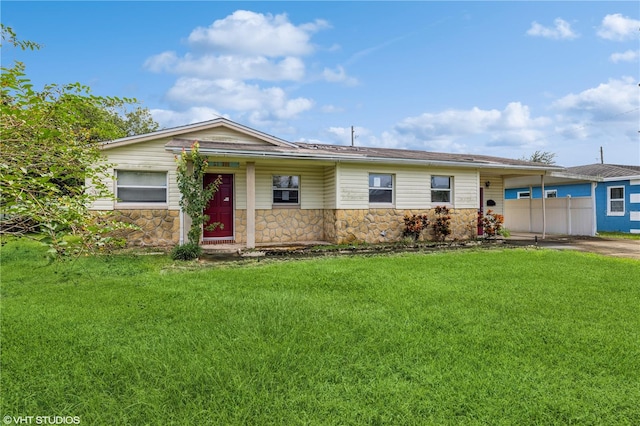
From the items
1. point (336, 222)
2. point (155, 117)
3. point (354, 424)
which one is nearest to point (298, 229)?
point (336, 222)

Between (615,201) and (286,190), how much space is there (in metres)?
16.1

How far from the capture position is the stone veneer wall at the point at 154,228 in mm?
10711

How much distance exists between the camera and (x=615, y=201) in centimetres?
1670

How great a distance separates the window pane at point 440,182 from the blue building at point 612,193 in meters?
6.10

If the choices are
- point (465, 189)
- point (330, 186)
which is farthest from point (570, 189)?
point (330, 186)

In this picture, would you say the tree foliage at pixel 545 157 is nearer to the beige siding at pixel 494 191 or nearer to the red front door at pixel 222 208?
the beige siding at pixel 494 191

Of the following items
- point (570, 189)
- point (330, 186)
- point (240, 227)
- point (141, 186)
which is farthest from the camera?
point (570, 189)

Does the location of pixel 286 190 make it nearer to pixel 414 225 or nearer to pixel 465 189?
pixel 414 225

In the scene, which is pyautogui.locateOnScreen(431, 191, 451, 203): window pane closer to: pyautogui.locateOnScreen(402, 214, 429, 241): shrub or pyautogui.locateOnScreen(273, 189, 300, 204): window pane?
pyautogui.locateOnScreen(402, 214, 429, 241): shrub

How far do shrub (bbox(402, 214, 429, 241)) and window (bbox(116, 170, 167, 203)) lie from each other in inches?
319

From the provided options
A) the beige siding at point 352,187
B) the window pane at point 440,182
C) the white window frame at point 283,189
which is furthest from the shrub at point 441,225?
the white window frame at point 283,189

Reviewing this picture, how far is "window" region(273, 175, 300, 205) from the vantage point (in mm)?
12008

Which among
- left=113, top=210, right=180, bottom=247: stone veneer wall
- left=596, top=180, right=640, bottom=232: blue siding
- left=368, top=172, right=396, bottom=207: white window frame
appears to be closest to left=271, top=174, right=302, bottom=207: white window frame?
left=368, top=172, right=396, bottom=207: white window frame

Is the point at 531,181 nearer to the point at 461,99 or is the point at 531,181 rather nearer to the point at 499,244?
the point at 461,99
